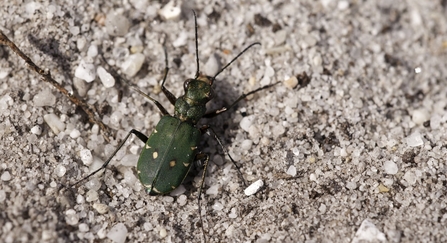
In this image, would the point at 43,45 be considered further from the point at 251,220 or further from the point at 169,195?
the point at 251,220

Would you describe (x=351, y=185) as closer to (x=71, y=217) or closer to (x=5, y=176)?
(x=71, y=217)

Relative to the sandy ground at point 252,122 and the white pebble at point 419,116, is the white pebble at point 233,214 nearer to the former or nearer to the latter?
the sandy ground at point 252,122

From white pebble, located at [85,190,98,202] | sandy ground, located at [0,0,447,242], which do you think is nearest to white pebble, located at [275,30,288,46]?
sandy ground, located at [0,0,447,242]

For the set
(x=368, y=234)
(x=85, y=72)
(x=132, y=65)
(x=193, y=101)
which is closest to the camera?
(x=368, y=234)

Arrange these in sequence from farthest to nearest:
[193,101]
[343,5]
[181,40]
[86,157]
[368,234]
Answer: [343,5] < [181,40] < [193,101] < [86,157] < [368,234]

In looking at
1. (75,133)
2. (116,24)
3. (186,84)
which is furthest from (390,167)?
(116,24)

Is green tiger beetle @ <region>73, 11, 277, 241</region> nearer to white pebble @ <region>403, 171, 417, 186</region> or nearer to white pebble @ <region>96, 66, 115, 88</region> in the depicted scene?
white pebble @ <region>96, 66, 115, 88</region>

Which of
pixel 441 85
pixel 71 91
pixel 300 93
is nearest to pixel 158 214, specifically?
pixel 71 91
